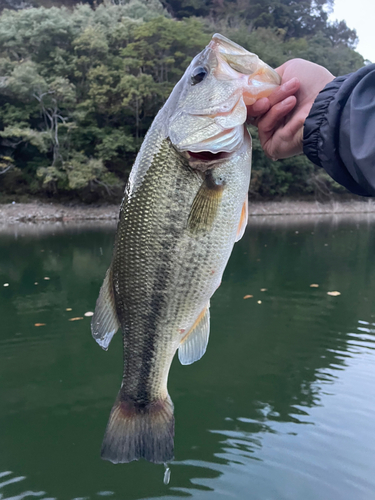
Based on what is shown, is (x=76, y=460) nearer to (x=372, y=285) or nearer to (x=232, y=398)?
(x=232, y=398)

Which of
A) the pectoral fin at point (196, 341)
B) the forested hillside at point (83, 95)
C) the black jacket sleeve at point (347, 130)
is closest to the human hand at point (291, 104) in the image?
the black jacket sleeve at point (347, 130)

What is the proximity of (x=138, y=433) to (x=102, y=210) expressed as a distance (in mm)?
27305

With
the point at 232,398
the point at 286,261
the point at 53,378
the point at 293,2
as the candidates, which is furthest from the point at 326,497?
the point at 293,2

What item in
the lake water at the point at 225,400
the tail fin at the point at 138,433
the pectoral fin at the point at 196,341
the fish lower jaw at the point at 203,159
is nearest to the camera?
the fish lower jaw at the point at 203,159

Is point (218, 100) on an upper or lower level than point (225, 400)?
upper

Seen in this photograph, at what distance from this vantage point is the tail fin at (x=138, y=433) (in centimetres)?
194

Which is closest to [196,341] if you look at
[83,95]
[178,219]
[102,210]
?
[178,219]

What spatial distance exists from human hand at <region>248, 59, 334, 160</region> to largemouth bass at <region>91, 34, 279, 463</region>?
0.06 m

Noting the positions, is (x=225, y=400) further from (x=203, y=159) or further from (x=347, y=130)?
(x=347, y=130)

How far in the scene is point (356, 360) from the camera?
17.4 ft

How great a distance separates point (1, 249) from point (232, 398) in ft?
39.3

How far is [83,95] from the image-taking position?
30.8 m

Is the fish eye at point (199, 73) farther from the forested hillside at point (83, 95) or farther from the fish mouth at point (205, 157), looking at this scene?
the forested hillside at point (83, 95)

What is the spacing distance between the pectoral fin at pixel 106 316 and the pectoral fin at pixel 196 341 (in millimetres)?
349
